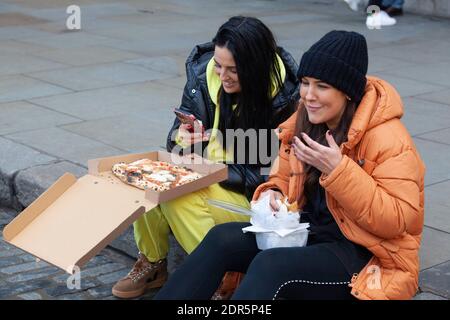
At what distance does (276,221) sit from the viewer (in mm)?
3570

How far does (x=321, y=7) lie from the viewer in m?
12.9

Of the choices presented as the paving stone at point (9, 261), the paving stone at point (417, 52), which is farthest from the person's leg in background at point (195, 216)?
the paving stone at point (417, 52)

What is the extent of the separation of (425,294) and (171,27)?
760 centimetres

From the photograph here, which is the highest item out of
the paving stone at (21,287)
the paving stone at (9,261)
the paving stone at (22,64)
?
the paving stone at (22,64)

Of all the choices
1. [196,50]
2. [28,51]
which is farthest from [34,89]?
[196,50]

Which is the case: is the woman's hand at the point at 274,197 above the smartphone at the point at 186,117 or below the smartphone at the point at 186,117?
below

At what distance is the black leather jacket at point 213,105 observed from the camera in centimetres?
421

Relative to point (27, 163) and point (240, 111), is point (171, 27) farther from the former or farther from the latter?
point (240, 111)

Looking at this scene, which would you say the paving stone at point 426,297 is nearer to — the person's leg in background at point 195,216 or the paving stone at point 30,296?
the person's leg in background at point 195,216

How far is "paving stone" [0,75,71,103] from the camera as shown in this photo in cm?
747

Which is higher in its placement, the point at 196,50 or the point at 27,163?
the point at 196,50

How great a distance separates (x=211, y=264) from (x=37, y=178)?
2165 mm

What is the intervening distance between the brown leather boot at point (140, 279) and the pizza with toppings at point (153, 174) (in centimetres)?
47

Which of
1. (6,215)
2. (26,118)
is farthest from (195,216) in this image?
(26,118)
